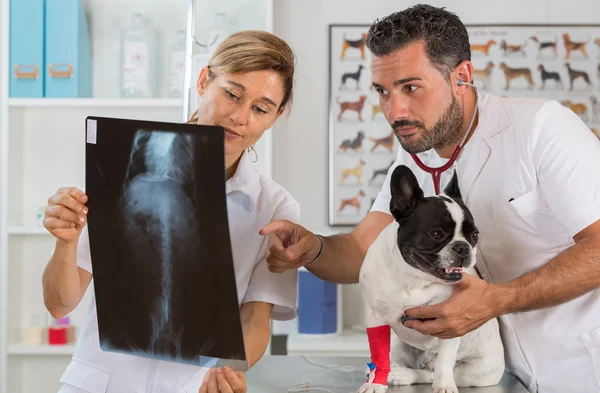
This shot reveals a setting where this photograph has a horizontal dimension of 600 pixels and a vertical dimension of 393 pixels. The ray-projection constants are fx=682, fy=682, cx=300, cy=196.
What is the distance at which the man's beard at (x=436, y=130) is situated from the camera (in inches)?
55.5

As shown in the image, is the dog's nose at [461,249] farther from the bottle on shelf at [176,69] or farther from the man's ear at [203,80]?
the bottle on shelf at [176,69]

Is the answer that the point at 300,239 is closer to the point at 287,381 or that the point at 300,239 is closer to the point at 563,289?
the point at 287,381

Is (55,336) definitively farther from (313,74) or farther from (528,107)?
(528,107)

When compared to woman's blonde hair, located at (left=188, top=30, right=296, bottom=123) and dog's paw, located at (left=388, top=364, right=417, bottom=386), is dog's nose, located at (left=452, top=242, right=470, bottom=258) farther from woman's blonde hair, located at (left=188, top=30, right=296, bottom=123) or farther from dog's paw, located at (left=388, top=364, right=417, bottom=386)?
woman's blonde hair, located at (left=188, top=30, right=296, bottom=123)

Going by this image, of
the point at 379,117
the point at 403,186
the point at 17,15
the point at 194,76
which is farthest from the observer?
the point at 379,117

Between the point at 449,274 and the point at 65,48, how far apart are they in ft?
6.58

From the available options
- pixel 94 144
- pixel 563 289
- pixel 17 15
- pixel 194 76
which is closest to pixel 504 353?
pixel 563 289

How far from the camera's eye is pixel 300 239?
1.40 meters

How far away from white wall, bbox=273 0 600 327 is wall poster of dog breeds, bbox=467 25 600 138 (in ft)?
0.22

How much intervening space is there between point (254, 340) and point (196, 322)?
24 cm

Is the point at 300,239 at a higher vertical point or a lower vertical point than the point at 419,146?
lower

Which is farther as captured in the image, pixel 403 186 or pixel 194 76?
pixel 194 76

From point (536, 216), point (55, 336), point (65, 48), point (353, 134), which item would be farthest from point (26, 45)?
point (536, 216)

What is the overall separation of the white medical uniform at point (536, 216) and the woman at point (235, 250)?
1.45 ft
